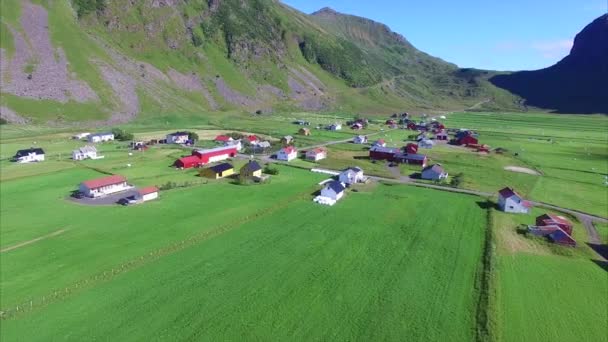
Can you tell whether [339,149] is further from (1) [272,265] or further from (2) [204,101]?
(2) [204,101]

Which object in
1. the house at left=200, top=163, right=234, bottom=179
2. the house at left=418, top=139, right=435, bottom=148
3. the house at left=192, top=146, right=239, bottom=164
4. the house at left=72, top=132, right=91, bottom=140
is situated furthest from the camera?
the house at left=418, top=139, right=435, bottom=148

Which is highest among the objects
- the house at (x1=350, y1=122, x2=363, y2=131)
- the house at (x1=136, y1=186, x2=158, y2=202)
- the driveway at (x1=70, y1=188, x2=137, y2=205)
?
the house at (x1=350, y1=122, x2=363, y2=131)

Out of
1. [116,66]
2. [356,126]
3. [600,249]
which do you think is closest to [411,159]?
[600,249]

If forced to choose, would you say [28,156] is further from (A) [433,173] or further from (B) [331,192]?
(A) [433,173]

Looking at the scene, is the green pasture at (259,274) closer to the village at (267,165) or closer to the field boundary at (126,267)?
the field boundary at (126,267)

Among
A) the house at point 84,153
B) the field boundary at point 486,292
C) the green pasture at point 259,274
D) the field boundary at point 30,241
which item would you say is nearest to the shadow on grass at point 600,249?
the field boundary at point 486,292

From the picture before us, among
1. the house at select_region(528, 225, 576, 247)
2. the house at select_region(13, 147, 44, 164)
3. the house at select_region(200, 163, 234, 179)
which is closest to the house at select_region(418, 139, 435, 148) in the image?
the house at select_region(200, 163, 234, 179)

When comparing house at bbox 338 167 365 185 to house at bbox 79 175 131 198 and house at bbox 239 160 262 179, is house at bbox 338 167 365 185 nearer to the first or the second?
house at bbox 239 160 262 179
